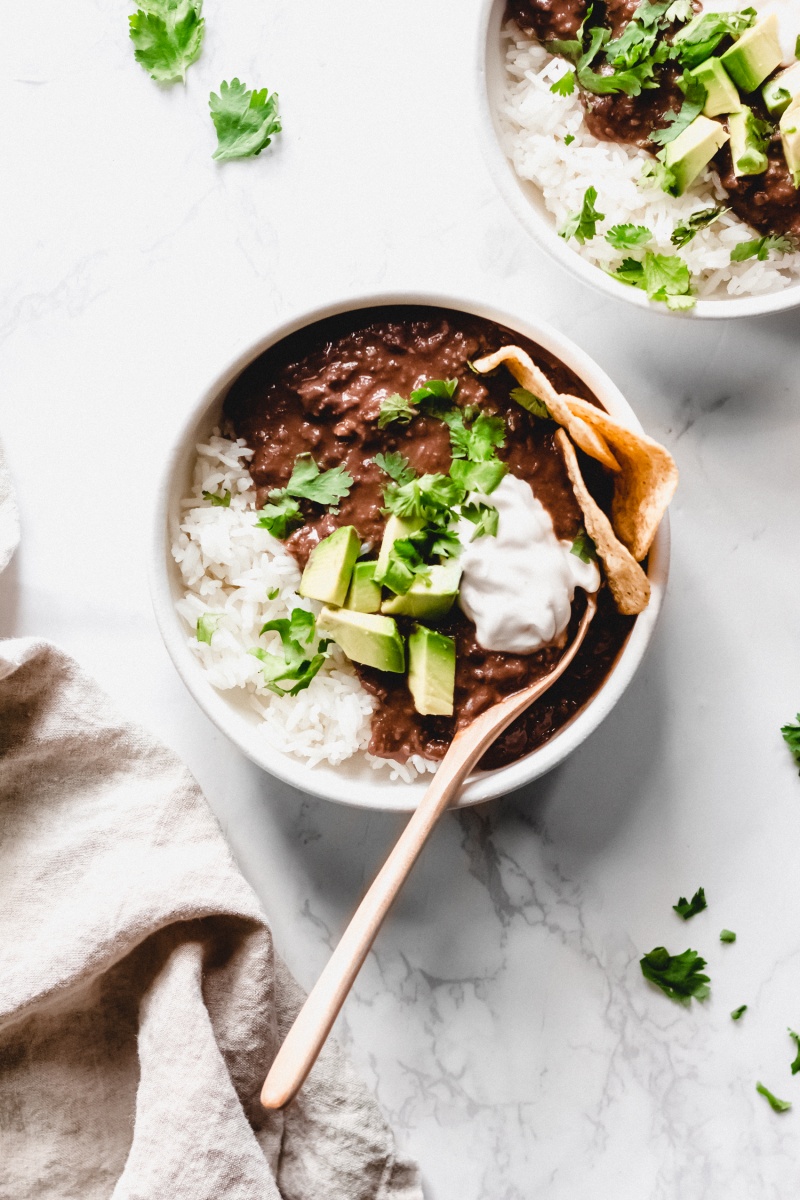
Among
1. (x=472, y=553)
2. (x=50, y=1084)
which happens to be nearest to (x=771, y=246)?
(x=472, y=553)

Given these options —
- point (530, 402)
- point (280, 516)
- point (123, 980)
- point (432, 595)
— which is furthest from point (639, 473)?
point (123, 980)

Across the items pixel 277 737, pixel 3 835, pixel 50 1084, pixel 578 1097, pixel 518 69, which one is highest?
pixel 518 69

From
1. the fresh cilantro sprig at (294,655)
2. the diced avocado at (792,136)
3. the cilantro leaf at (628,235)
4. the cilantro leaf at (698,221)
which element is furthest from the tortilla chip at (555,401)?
the diced avocado at (792,136)

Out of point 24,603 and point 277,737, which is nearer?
point 277,737

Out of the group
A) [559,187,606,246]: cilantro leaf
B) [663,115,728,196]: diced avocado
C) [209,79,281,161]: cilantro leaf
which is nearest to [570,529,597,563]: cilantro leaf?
[559,187,606,246]: cilantro leaf

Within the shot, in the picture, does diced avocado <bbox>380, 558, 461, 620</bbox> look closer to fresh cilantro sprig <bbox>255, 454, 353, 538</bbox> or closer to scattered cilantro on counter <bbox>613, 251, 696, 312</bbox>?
fresh cilantro sprig <bbox>255, 454, 353, 538</bbox>

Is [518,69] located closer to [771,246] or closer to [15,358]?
[771,246]
